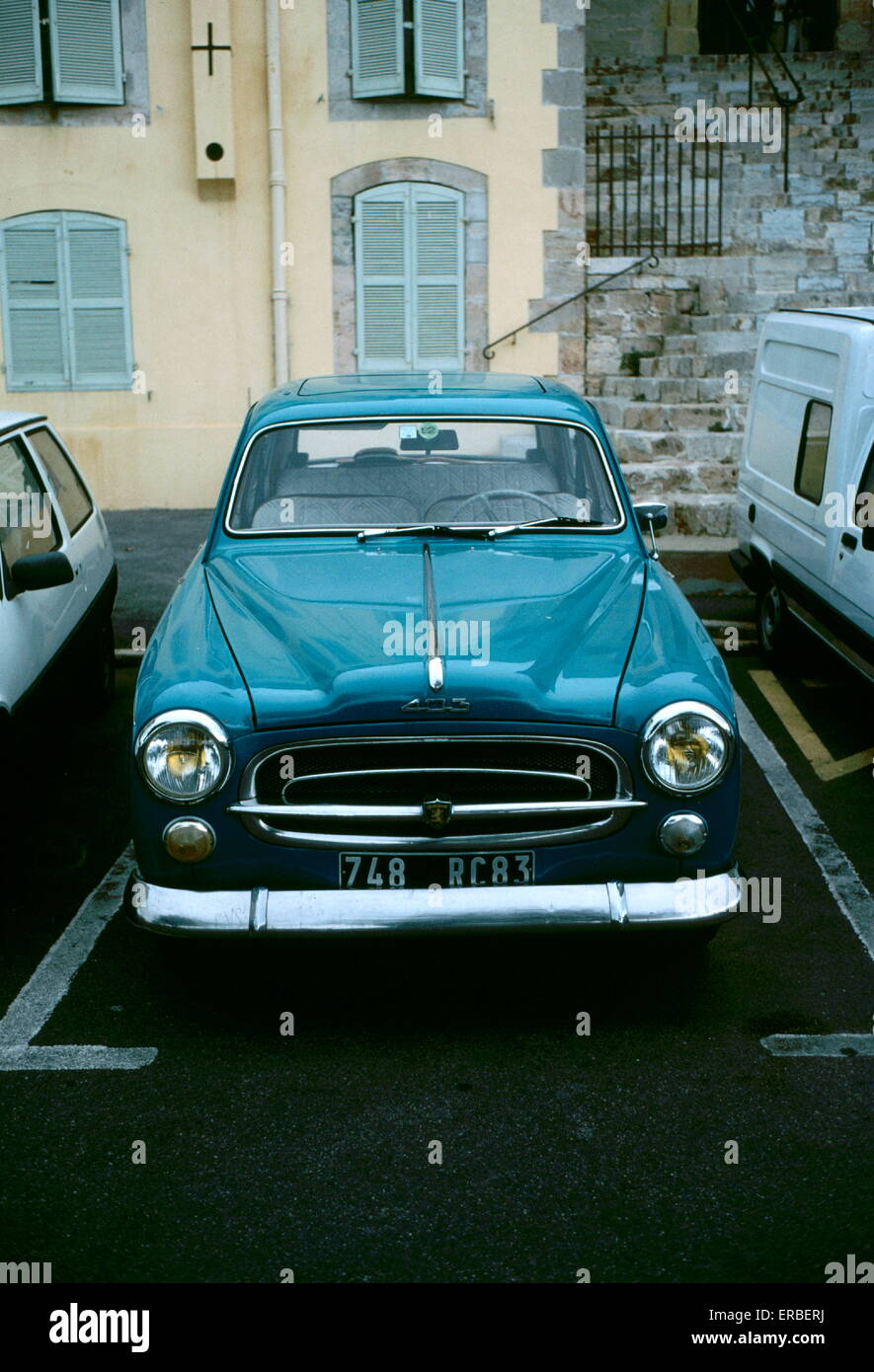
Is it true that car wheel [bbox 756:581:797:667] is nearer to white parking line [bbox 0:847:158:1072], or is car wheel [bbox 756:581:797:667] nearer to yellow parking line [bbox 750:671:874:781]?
yellow parking line [bbox 750:671:874:781]

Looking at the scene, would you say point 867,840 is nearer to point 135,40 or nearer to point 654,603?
point 654,603

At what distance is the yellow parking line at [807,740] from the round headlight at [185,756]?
357 cm

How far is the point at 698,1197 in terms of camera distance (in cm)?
352

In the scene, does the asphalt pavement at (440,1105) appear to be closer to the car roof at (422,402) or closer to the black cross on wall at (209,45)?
the car roof at (422,402)

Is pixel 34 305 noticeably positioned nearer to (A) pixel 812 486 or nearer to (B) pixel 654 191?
(B) pixel 654 191

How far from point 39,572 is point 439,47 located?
10224 millimetres

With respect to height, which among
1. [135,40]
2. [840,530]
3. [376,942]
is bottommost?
[376,942]

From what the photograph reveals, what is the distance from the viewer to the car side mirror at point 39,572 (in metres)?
5.57

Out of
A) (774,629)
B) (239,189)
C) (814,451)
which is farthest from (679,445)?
(814,451)

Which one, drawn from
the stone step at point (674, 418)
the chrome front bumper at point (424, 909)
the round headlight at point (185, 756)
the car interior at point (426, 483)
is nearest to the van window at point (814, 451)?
the car interior at point (426, 483)

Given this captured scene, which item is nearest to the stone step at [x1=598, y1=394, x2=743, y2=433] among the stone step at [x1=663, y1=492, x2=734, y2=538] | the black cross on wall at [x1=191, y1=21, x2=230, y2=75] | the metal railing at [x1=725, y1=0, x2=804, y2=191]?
the stone step at [x1=663, y1=492, x2=734, y2=538]

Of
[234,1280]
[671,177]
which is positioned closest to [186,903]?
[234,1280]
